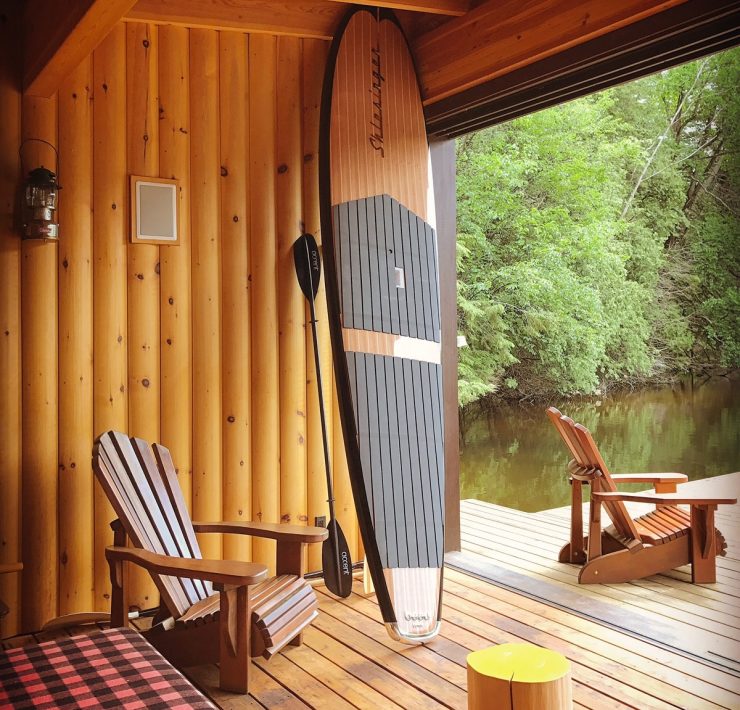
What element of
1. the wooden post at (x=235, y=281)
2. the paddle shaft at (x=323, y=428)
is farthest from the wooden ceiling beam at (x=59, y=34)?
the paddle shaft at (x=323, y=428)

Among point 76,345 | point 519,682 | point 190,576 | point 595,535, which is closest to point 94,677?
point 190,576

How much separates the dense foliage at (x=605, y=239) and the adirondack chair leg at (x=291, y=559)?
8703 millimetres

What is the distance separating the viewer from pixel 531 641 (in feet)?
10.2

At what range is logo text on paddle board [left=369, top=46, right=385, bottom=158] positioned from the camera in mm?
3725

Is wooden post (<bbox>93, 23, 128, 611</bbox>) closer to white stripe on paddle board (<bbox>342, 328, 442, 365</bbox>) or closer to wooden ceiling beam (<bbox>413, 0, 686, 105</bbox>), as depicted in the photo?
white stripe on paddle board (<bbox>342, 328, 442, 365</bbox>)

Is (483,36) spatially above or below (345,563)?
above

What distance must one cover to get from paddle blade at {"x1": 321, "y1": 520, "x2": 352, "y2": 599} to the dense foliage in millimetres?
8158

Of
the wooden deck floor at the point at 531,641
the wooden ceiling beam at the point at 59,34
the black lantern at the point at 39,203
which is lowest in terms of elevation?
the wooden deck floor at the point at 531,641

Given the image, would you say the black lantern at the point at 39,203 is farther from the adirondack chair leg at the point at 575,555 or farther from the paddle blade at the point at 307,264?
the adirondack chair leg at the point at 575,555

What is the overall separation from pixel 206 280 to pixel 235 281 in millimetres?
141

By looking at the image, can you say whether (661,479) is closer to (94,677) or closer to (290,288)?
(290,288)

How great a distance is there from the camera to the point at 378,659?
117 inches

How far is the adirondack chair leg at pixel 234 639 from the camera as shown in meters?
2.59

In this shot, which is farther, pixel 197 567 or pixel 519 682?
pixel 197 567
